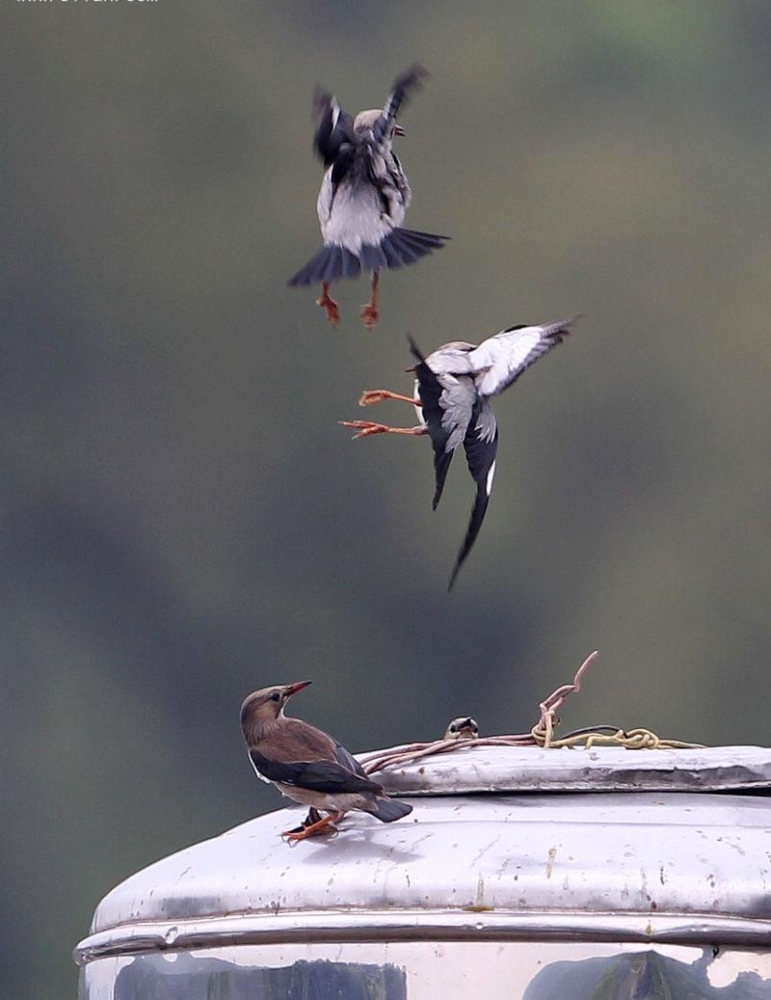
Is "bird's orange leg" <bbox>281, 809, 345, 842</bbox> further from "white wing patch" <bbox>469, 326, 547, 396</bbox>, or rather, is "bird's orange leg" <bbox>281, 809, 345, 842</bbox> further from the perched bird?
"white wing patch" <bbox>469, 326, 547, 396</bbox>

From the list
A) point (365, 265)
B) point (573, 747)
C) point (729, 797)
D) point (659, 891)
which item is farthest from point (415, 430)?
point (659, 891)

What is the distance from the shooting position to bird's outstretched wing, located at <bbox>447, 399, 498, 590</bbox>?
2.76 m

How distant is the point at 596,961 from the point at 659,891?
0.33 ft

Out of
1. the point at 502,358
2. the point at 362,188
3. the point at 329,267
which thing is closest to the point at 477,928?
the point at 502,358

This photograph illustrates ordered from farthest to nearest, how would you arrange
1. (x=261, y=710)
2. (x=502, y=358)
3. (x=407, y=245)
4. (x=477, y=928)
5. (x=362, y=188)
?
1. (x=362, y=188)
2. (x=407, y=245)
3. (x=502, y=358)
4. (x=261, y=710)
5. (x=477, y=928)

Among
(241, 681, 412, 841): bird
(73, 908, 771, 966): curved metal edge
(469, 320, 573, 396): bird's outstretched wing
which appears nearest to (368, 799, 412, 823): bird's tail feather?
(241, 681, 412, 841): bird

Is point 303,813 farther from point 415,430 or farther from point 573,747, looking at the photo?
point 415,430

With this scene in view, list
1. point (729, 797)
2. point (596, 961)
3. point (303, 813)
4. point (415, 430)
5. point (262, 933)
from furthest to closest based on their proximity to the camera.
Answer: point (415, 430)
point (303, 813)
point (729, 797)
point (262, 933)
point (596, 961)

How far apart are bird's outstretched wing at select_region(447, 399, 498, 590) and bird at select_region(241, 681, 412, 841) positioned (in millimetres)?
570

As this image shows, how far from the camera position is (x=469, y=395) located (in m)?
2.74

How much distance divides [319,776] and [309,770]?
18 mm

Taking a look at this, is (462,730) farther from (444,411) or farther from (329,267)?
(329,267)

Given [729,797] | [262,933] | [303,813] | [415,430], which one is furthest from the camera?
[415,430]

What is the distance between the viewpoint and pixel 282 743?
7.18ft
